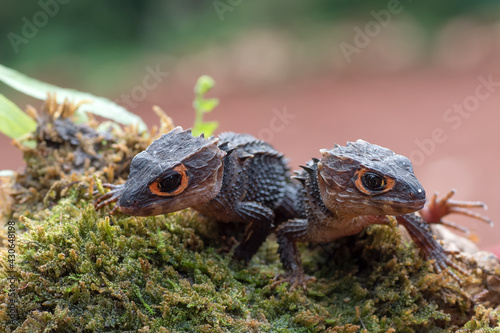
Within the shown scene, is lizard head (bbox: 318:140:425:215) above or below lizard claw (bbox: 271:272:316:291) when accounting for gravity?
above

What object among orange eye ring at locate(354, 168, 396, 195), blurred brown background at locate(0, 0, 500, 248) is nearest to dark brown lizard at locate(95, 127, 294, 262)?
orange eye ring at locate(354, 168, 396, 195)

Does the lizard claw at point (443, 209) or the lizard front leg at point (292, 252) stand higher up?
the lizard claw at point (443, 209)

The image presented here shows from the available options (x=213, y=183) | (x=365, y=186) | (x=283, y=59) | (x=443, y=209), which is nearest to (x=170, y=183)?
(x=213, y=183)

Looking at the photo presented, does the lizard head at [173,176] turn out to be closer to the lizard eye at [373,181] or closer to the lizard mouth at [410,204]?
the lizard eye at [373,181]

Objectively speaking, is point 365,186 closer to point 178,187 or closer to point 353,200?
point 353,200

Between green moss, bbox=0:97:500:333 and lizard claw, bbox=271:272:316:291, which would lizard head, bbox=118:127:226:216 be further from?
lizard claw, bbox=271:272:316:291

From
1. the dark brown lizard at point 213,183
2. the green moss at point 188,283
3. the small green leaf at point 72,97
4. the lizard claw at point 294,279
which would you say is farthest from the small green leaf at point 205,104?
the lizard claw at point 294,279

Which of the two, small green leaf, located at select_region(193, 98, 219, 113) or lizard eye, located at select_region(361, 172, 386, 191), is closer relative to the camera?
lizard eye, located at select_region(361, 172, 386, 191)
